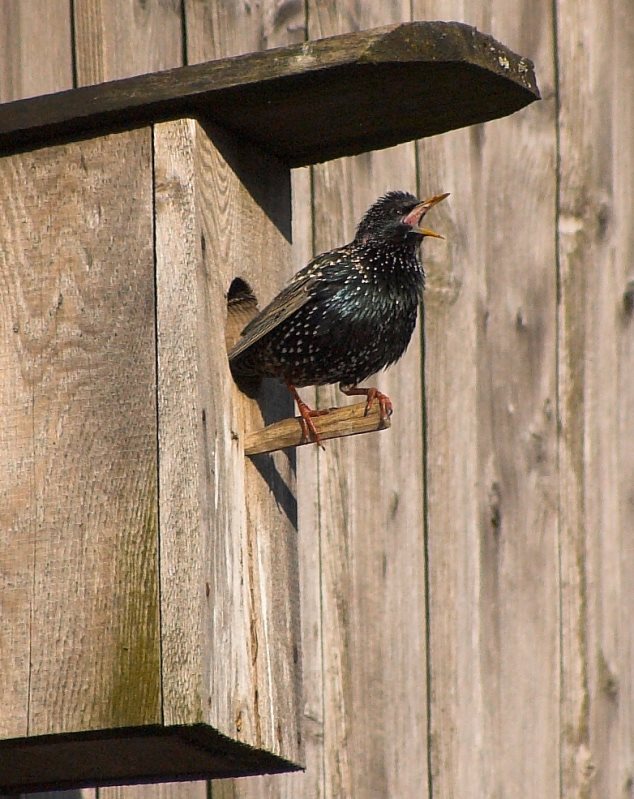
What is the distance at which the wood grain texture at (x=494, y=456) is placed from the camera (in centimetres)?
389

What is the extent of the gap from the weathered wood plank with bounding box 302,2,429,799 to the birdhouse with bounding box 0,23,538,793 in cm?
49

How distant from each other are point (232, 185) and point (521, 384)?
115 cm

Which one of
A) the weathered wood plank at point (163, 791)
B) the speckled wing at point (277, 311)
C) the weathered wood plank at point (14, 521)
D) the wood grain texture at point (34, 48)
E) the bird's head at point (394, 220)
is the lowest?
the weathered wood plank at point (163, 791)

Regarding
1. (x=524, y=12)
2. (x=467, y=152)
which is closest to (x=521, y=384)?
(x=467, y=152)

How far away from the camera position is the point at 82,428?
294cm

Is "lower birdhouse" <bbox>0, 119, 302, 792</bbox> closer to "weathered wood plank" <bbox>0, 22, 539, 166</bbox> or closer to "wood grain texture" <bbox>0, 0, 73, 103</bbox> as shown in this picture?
"weathered wood plank" <bbox>0, 22, 539, 166</bbox>

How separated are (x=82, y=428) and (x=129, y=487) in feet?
0.45

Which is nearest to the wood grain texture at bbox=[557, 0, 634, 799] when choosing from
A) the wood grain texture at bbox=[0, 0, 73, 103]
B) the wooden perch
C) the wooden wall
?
the wooden wall

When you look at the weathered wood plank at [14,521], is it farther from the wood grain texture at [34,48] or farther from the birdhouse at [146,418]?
the wood grain texture at [34,48]

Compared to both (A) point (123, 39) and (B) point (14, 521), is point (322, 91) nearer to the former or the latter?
(A) point (123, 39)

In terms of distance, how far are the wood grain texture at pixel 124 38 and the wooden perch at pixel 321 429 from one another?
0.94m

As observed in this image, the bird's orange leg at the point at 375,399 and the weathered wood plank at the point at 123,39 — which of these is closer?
the bird's orange leg at the point at 375,399

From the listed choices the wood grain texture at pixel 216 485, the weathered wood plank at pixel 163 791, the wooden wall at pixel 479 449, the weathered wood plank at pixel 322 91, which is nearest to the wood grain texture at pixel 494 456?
the wooden wall at pixel 479 449

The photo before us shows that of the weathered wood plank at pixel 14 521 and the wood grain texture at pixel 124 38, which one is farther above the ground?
the wood grain texture at pixel 124 38
